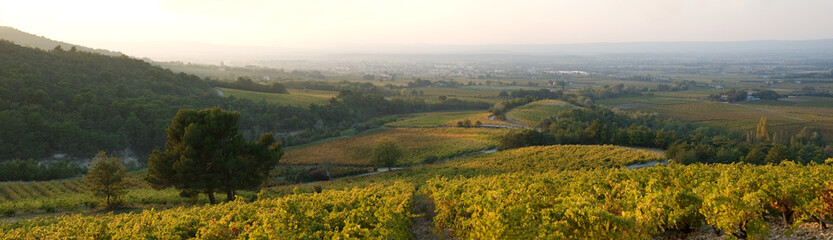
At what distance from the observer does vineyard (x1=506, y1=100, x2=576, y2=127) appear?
81.7 metres

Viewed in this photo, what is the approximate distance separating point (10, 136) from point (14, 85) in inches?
502

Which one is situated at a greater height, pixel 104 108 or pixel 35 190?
pixel 104 108

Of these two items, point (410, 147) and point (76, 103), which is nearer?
point (76, 103)

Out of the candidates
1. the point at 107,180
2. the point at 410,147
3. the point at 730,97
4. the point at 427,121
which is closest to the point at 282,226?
the point at 107,180

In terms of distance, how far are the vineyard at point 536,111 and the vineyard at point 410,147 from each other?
1758 cm

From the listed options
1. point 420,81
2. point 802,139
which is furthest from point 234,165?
point 420,81

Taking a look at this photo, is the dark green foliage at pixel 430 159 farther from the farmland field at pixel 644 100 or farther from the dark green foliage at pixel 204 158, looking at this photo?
the farmland field at pixel 644 100

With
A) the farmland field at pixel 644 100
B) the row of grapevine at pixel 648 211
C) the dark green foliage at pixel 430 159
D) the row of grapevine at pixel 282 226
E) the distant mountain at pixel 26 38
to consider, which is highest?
the distant mountain at pixel 26 38

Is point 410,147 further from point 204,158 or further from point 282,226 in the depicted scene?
point 282,226

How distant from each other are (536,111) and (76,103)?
74.5 m

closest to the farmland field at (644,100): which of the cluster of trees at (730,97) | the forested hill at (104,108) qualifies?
the cluster of trees at (730,97)

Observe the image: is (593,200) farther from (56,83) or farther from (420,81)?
(420,81)

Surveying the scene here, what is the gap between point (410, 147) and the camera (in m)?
56.6

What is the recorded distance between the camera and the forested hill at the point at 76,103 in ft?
153
